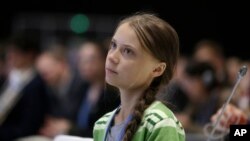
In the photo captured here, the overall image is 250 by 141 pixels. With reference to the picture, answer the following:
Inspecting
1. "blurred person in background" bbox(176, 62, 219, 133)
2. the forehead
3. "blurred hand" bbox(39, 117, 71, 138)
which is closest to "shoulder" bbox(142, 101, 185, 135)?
the forehead

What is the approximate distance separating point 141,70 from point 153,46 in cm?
10

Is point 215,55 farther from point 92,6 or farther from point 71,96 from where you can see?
point 92,6

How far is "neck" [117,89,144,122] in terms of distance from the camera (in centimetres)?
256

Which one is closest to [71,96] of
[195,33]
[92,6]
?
[195,33]

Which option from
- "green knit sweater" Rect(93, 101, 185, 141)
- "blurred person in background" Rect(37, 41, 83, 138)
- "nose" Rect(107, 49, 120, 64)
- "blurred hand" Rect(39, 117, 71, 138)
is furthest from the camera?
"blurred person in background" Rect(37, 41, 83, 138)

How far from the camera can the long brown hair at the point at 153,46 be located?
2.48m

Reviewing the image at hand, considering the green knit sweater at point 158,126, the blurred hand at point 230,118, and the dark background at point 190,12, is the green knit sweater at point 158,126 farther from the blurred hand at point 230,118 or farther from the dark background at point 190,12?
the dark background at point 190,12

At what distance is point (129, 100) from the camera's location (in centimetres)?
257

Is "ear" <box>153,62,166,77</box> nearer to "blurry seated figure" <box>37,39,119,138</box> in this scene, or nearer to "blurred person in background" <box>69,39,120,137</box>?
"blurry seated figure" <box>37,39,119,138</box>

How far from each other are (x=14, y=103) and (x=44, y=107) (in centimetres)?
28

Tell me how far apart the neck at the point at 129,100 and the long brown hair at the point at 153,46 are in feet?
0.07

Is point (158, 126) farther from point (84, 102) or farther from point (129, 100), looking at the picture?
point (84, 102)

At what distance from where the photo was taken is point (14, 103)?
545 centimetres

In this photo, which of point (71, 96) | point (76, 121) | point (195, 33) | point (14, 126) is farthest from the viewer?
point (195, 33)
